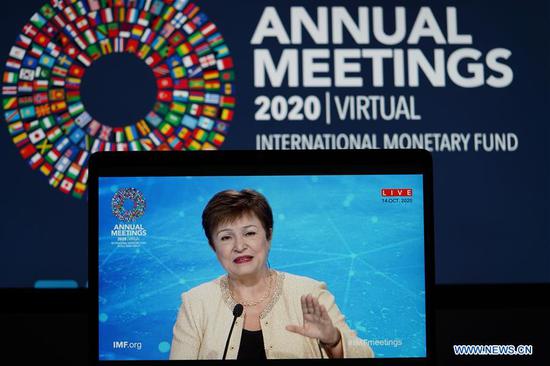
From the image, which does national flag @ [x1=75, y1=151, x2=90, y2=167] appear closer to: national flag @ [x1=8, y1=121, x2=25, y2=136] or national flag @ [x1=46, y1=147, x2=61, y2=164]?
national flag @ [x1=46, y1=147, x2=61, y2=164]

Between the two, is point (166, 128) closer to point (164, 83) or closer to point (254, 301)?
point (164, 83)

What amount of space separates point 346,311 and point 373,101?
1.29 metres

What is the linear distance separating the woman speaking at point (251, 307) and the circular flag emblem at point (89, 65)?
122cm

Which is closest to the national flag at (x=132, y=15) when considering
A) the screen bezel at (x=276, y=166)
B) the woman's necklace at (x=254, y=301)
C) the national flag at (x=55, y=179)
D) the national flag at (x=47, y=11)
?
the national flag at (x=47, y=11)

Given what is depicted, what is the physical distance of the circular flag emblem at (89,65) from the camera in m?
2.34

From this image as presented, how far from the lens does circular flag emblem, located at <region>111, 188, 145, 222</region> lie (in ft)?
3.80

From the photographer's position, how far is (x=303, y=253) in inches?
46.3

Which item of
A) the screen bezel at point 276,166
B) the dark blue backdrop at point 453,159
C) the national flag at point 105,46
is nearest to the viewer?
the screen bezel at point 276,166

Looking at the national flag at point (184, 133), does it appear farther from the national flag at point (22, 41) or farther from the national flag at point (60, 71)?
the national flag at point (22, 41)

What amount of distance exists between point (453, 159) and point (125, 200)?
4.72 feet

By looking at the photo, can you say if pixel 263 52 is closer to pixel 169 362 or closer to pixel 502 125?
pixel 502 125

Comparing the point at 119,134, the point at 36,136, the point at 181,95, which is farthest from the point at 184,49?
the point at 36,136

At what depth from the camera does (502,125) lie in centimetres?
231

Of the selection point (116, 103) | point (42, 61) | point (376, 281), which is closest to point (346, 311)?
point (376, 281)
